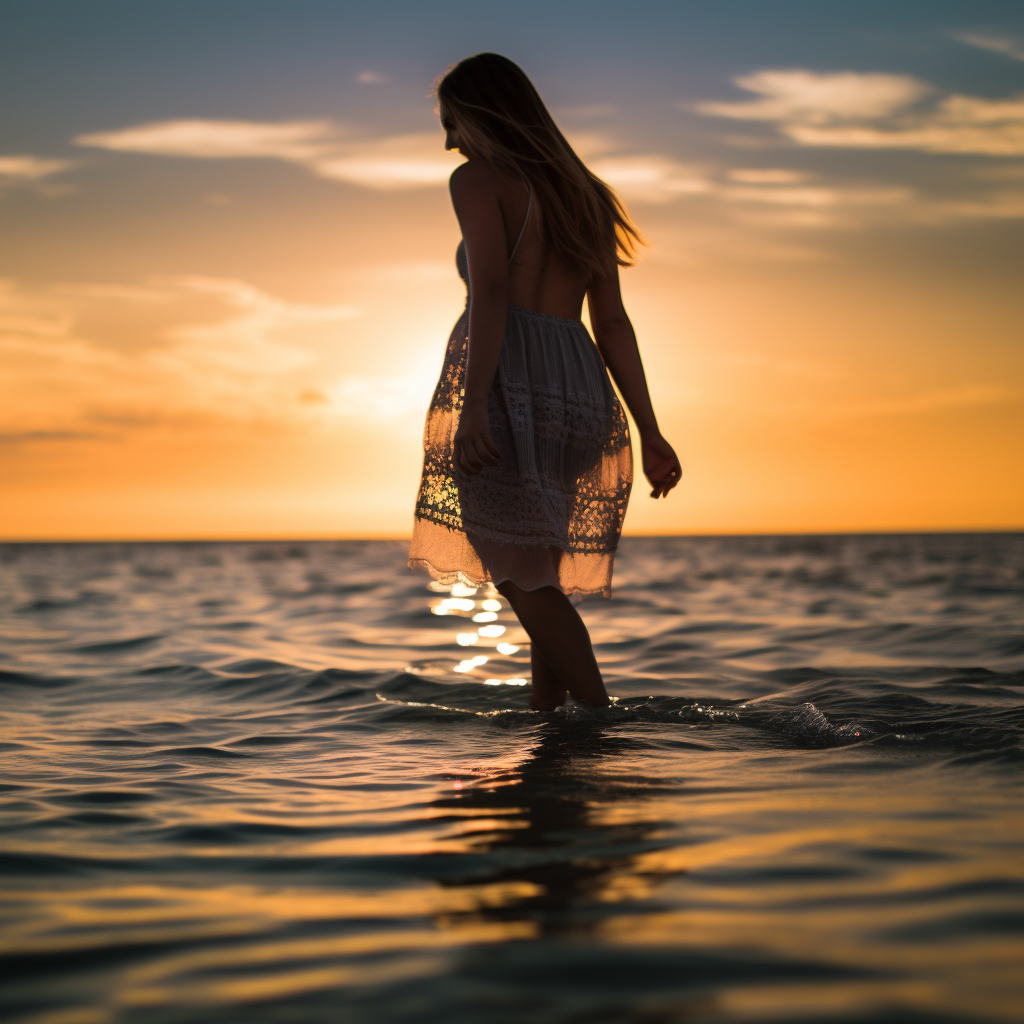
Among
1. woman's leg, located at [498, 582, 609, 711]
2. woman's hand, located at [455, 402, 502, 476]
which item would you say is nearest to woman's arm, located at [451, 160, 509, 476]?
woman's hand, located at [455, 402, 502, 476]

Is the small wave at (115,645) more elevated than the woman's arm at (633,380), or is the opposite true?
the woman's arm at (633,380)

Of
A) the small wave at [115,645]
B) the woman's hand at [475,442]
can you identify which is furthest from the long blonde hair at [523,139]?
the small wave at [115,645]

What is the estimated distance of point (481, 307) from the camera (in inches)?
122

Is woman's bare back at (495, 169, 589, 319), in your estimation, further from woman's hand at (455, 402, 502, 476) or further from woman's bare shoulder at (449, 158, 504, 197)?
woman's hand at (455, 402, 502, 476)

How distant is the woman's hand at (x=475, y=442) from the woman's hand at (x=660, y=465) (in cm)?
77

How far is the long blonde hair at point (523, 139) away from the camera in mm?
3227

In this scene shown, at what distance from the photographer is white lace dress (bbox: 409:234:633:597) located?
3.23m

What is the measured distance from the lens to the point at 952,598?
10.7 metres

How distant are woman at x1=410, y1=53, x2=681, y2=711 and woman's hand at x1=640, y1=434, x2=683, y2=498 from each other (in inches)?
9.8

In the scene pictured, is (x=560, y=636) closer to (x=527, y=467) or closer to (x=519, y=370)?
(x=527, y=467)

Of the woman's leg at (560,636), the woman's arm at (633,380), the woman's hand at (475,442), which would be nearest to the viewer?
the woman's hand at (475,442)

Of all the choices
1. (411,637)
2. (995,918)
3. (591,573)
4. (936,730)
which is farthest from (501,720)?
(411,637)

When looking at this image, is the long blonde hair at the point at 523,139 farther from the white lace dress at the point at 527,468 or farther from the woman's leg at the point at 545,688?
the woman's leg at the point at 545,688

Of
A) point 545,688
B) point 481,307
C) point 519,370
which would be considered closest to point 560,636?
point 545,688
